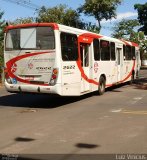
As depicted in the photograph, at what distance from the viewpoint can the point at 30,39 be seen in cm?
1413

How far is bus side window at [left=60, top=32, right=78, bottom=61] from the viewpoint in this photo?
13992mm

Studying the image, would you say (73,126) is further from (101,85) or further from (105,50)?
(105,50)

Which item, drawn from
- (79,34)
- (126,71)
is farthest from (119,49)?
(79,34)

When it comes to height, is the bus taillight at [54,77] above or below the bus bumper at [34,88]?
above

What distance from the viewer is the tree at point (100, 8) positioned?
165 ft

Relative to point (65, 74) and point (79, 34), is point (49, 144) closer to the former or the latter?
point (65, 74)

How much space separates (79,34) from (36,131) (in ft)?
22.2

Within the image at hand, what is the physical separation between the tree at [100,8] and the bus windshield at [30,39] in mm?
36975

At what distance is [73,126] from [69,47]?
4913mm

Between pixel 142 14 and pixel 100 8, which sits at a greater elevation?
pixel 100 8

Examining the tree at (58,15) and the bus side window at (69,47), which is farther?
the tree at (58,15)

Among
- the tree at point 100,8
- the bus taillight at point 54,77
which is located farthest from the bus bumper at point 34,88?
the tree at point 100,8

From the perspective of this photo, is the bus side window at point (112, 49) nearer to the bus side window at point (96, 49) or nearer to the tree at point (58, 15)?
the bus side window at point (96, 49)

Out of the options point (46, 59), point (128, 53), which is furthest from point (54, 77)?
point (128, 53)
